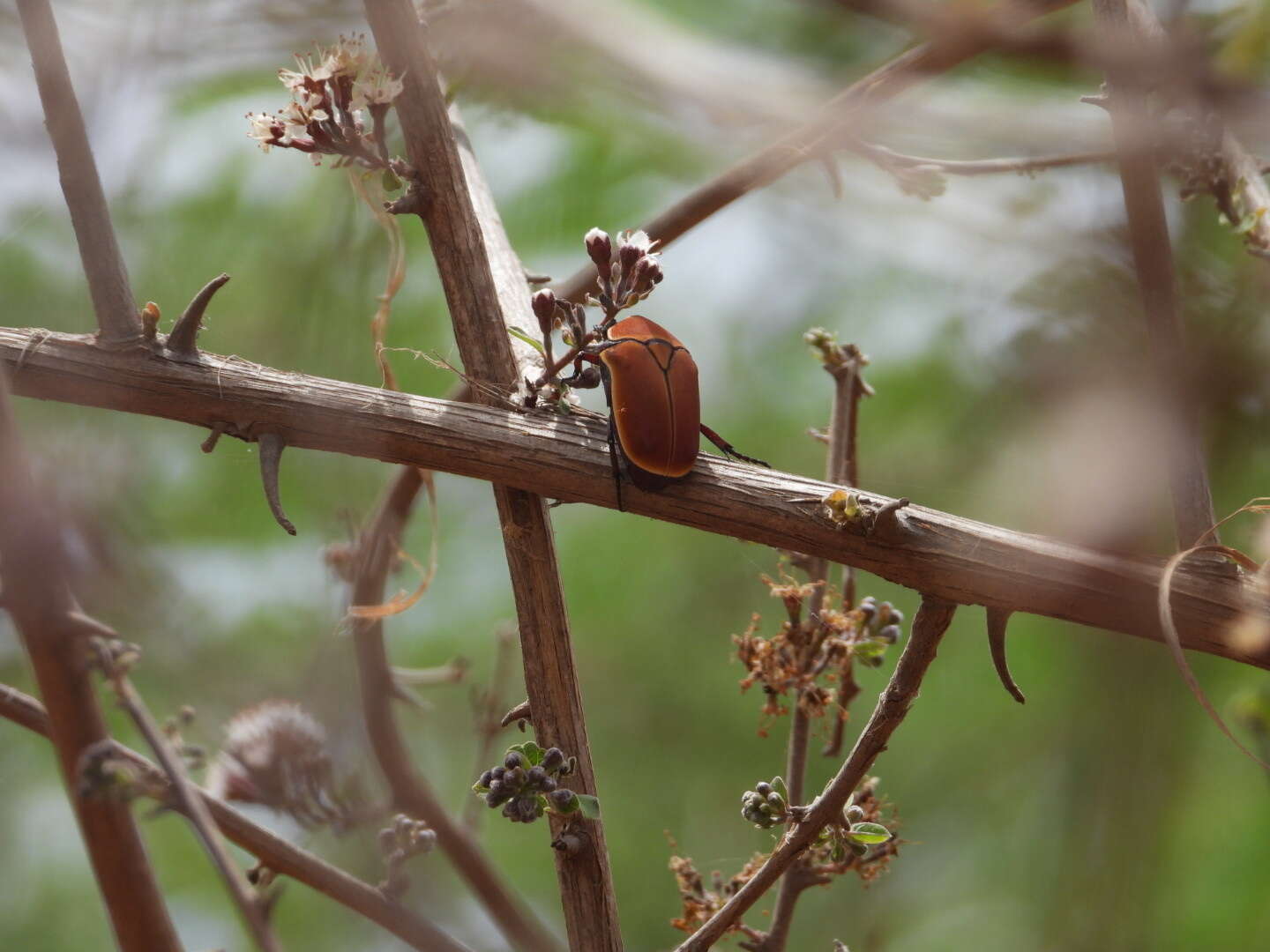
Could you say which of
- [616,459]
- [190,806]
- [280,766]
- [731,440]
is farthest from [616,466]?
[731,440]

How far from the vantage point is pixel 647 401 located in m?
0.75

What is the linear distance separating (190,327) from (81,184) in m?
0.12

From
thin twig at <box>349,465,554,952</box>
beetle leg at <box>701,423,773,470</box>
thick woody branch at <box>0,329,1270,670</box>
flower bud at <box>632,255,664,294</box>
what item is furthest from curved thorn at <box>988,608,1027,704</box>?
thin twig at <box>349,465,554,952</box>

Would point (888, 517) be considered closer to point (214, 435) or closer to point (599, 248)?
point (599, 248)

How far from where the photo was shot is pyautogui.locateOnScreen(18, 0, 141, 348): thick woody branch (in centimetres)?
66

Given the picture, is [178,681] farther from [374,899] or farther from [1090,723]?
[1090,723]

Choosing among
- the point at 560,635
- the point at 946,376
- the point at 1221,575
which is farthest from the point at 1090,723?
the point at 560,635

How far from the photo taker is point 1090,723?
Result: 4.93 feet

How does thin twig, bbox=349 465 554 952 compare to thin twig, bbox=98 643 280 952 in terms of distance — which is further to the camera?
thin twig, bbox=349 465 554 952

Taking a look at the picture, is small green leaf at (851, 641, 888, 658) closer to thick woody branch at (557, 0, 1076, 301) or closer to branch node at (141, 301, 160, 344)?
thick woody branch at (557, 0, 1076, 301)

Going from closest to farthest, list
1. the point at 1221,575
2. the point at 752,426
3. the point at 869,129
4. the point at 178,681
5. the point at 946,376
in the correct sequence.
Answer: the point at 869,129, the point at 1221,575, the point at 178,681, the point at 946,376, the point at 752,426

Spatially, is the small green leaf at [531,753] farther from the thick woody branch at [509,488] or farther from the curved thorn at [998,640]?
the curved thorn at [998,640]

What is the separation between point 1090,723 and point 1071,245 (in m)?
0.87

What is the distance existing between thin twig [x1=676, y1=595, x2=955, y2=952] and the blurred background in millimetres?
177
